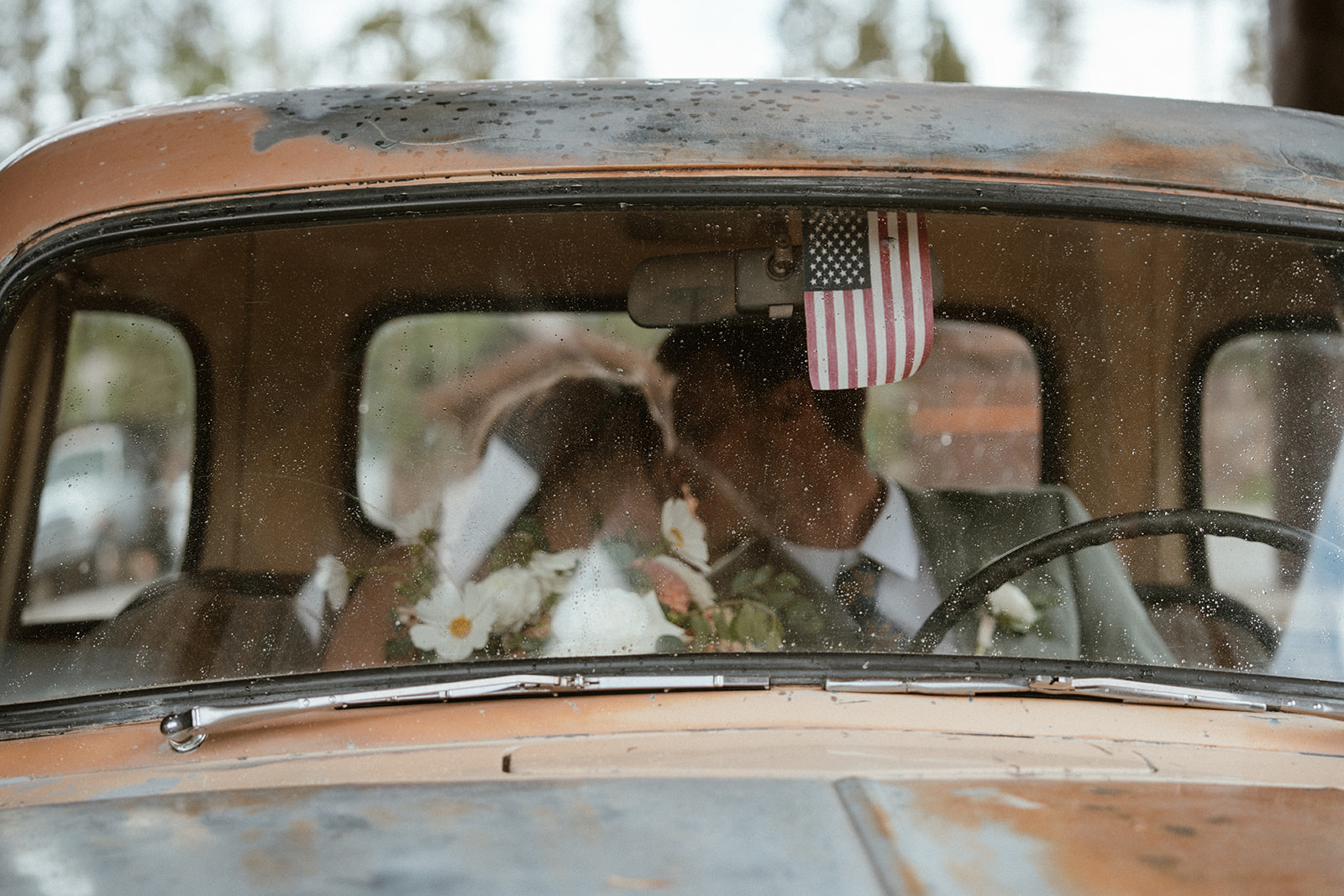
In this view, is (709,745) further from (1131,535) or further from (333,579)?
(1131,535)

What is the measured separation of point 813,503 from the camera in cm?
138

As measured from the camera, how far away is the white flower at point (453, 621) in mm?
1317

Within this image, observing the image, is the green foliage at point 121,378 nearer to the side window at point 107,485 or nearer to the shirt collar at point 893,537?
the side window at point 107,485

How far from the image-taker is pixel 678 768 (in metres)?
1.12

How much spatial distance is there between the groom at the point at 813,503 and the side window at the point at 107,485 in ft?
2.06

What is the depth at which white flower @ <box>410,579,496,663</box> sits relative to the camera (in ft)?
4.32

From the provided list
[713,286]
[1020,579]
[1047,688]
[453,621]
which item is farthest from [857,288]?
[453,621]

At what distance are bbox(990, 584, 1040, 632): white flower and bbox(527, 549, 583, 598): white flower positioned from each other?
1.71ft

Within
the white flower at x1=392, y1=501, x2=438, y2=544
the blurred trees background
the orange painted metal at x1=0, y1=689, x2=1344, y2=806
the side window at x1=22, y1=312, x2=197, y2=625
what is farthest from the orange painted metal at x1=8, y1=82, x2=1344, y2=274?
the blurred trees background

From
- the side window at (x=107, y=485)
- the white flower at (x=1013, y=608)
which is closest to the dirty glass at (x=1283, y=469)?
the white flower at (x=1013, y=608)

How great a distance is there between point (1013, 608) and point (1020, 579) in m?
0.04

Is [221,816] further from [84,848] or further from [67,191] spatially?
[67,191]

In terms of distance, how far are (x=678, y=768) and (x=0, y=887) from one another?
60 centimetres

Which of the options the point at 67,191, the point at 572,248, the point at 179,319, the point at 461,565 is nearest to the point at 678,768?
the point at 461,565
